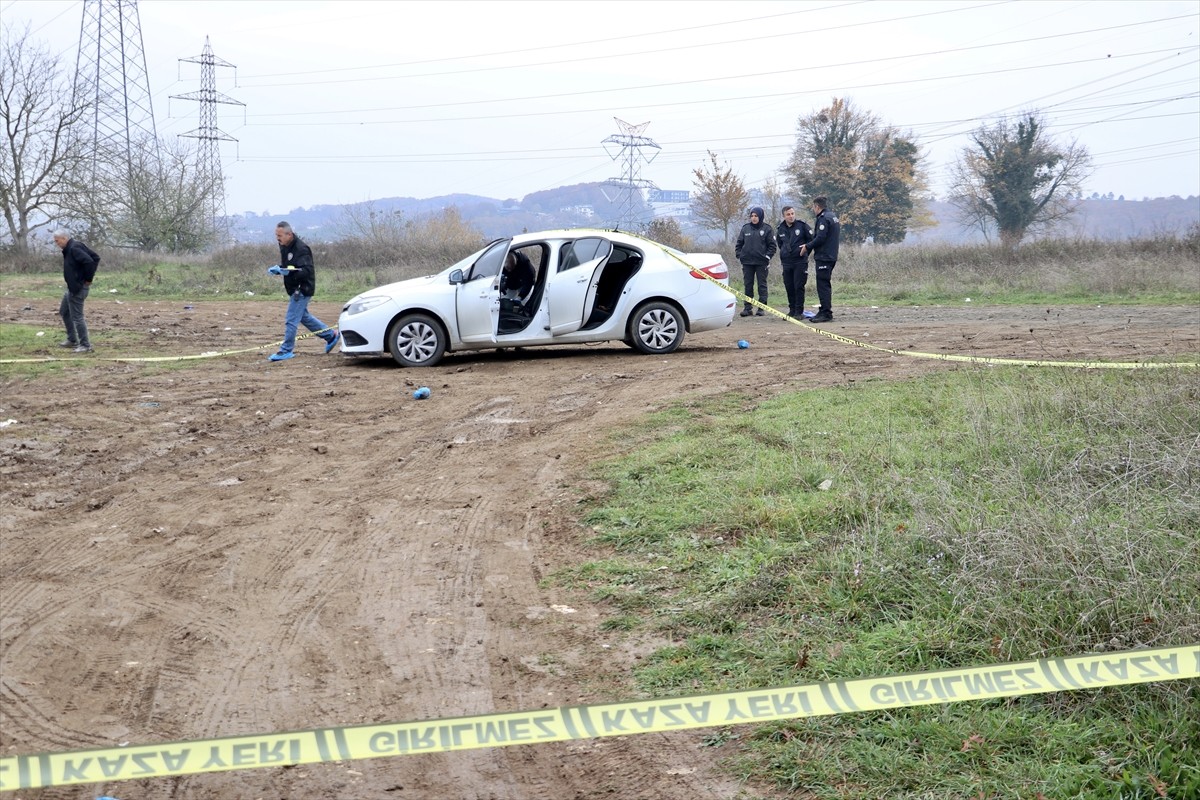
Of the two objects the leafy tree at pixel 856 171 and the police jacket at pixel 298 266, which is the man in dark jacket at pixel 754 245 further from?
the leafy tree at pixel 856 171

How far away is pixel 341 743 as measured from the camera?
115 inches

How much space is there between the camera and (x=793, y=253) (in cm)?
1759

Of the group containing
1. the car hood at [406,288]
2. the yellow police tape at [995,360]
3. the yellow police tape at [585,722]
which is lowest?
the yellow police tape at [585,722]

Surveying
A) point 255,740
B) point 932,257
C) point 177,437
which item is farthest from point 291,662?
point 932,257

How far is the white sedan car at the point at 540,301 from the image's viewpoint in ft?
43.9

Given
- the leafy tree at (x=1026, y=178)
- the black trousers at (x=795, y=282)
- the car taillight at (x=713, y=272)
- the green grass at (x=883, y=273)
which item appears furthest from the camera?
the leafy tree at (x=1026, y=178)

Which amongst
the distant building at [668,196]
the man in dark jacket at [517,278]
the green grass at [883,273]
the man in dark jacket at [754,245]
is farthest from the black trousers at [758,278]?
the distant building at [668,196]

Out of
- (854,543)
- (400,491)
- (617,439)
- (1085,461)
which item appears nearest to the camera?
(854,543)

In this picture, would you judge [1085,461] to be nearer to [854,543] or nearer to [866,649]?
[854,543]

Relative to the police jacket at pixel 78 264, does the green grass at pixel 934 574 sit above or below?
below

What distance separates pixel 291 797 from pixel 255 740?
35.6 inches

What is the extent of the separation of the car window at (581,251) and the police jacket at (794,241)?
16.2 ft

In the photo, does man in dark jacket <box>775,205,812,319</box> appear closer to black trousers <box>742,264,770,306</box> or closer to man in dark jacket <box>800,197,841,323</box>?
man in dark jacket <box>800,197,841,323</box>

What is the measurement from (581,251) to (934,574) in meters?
9.12
